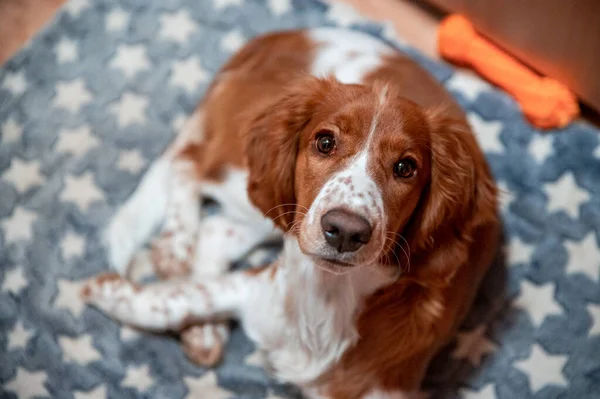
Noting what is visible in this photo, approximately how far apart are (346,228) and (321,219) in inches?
2.5

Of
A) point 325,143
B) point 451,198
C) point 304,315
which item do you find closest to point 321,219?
point 325,143

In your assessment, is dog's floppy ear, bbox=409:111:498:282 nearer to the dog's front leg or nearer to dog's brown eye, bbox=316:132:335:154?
dog's brown eye, bbox=316:132:335:154

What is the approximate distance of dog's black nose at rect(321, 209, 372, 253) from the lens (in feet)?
5.01

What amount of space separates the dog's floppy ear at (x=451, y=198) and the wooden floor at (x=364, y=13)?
4.03ft

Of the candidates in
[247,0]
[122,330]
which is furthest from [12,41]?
[122,330]

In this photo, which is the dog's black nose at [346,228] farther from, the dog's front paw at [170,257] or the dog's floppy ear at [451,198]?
the dog's front paw at [170,257]

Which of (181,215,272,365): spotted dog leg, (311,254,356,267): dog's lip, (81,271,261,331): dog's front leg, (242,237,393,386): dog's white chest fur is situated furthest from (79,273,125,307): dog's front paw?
(311,254,356,267): dog's lip

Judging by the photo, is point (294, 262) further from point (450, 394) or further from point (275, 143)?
point (450, 394)

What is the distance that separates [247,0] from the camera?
294 cm

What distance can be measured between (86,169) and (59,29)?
0.63 metres

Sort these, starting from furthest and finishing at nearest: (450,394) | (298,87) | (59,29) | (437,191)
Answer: (59,29) < (450,394) < (298,87) < (437,191)

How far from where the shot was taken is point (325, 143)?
1.70m

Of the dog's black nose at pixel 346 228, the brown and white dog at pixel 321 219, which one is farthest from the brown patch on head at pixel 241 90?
the dog's black nose at pixel 346 228

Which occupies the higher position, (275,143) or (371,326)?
(275,143)
